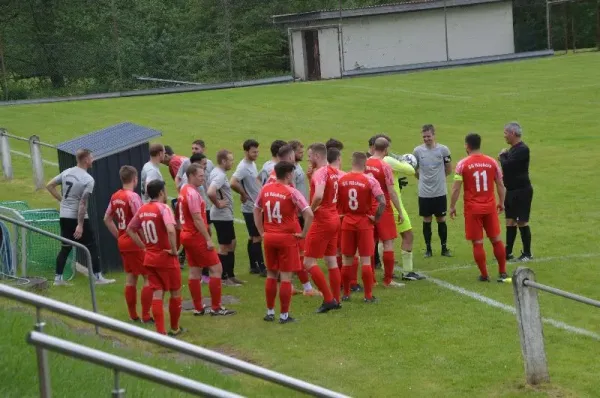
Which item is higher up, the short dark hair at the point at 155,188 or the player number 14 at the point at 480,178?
the short dark hair at the point at 155,188

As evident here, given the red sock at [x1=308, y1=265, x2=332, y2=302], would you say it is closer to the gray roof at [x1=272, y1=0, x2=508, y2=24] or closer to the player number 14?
the player number 14

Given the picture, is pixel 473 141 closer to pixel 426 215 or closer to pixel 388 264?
pixel 388 264

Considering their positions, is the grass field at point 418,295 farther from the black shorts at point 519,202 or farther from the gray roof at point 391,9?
the gray roof at point 391,9

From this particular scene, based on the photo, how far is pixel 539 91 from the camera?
35.4 m

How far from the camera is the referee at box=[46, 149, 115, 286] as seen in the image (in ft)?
44.7

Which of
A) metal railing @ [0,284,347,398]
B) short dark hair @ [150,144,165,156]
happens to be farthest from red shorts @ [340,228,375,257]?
metal railing @ [0,284,347,398]

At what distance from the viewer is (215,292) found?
478 inches

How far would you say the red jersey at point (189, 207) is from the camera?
1181cm

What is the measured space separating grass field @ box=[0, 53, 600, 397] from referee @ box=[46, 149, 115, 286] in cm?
59

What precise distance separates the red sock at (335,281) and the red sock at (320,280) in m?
0.18

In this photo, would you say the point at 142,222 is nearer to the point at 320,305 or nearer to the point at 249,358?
the point at 249,358

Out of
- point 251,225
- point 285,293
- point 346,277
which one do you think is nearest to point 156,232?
point 285,293

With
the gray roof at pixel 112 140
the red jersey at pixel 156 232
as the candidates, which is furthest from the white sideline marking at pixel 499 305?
the gray roof at pixel 112 140

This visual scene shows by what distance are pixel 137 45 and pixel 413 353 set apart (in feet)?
126
